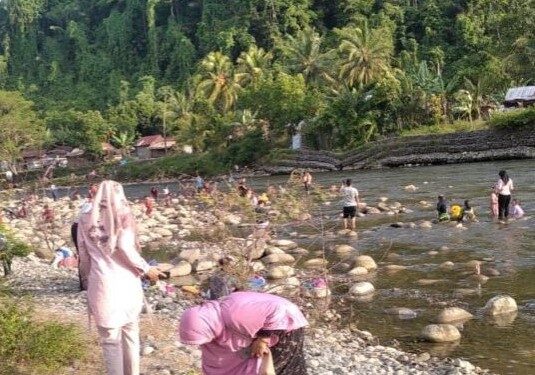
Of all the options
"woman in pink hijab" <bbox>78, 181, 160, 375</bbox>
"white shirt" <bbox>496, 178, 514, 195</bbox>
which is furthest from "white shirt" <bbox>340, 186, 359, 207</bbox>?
"woman in pink hijab" <bbox>78, 181, 160, 375</bbox>

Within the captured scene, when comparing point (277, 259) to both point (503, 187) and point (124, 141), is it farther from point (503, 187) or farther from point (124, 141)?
point (124, 141)

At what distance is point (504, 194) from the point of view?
48.6ft

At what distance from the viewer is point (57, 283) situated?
9656 mm

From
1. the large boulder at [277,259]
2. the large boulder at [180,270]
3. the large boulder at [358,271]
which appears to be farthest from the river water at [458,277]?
the large boulder at [180,270]

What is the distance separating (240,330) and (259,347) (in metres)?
0.16

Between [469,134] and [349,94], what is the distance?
25.7ft

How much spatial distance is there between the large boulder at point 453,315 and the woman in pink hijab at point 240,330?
4722 millimetres

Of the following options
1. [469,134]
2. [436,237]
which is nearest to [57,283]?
[436,237]

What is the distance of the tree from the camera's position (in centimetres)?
5194

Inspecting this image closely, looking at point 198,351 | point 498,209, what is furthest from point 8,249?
point 498,209

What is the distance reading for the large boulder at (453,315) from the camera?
789 centimetres

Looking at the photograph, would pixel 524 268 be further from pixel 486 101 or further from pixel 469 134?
pixel 486 101

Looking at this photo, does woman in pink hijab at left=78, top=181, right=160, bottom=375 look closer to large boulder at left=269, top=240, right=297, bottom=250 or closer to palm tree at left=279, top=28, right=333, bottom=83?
large boulder at left=269, top=240, right=297, bottom=250

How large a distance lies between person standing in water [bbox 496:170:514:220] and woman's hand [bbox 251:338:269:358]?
1189 centimetres
